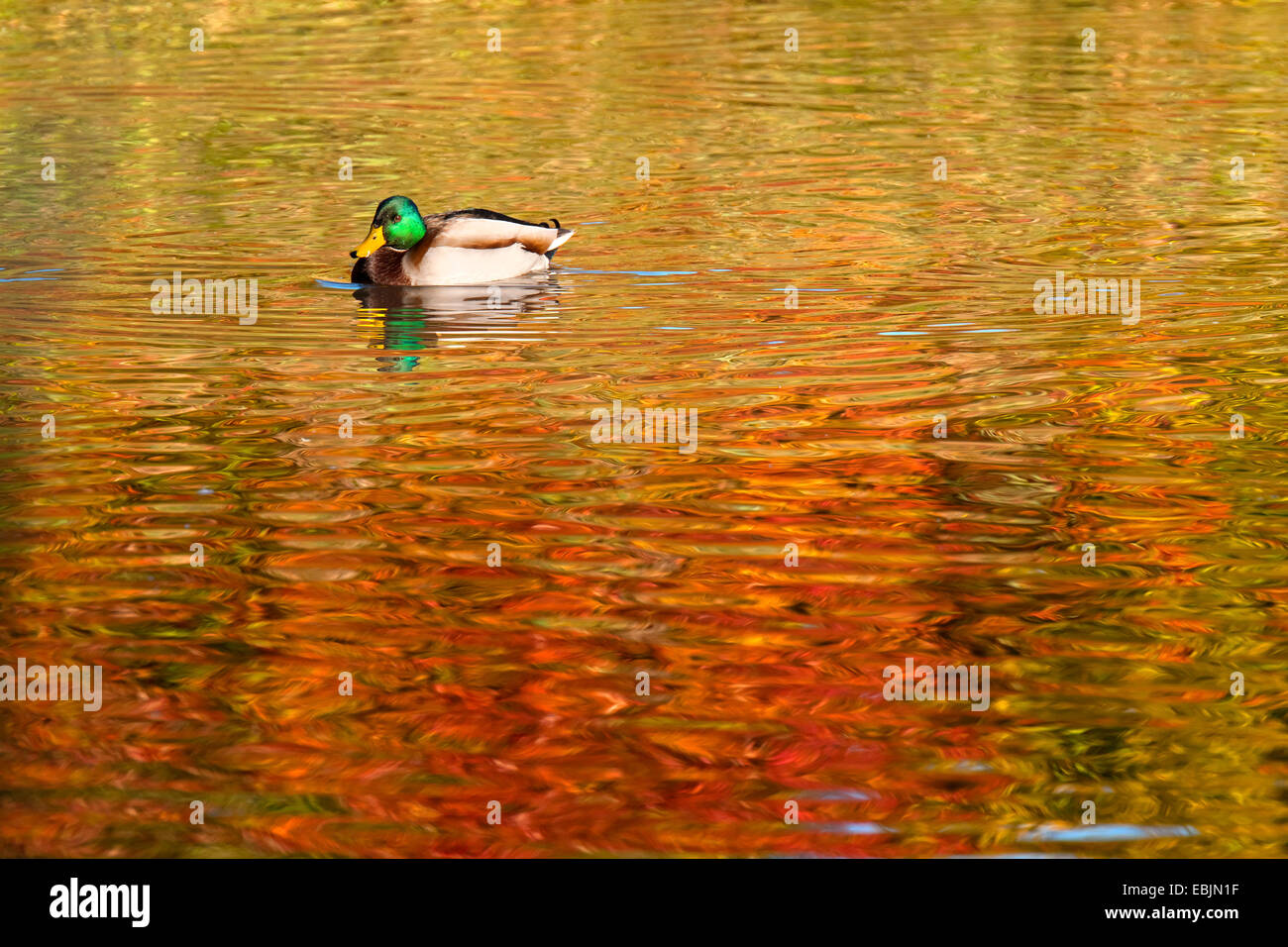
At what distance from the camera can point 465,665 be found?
6.81 metres

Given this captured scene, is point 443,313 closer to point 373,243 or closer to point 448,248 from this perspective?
point 448,248

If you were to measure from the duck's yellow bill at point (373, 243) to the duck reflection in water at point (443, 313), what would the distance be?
0.79ft

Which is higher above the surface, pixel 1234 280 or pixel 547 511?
pixel 1234 280

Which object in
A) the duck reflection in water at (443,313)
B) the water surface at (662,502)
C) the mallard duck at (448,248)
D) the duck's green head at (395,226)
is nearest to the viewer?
the water surface at (662,502)

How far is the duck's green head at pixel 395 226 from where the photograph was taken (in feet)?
43.2

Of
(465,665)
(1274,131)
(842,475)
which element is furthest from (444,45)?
(465,665)

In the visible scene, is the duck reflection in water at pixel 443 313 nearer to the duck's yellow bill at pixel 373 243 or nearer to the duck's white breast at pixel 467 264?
the duck's white breast at pixel 467 264

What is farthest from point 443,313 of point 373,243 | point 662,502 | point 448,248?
point 662,502

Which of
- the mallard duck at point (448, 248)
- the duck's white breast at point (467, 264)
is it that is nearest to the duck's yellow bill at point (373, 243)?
the mallard duck at point (448, 248)

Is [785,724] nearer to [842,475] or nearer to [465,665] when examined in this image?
[465,665]

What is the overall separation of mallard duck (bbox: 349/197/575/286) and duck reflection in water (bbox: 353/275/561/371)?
0.09 metres

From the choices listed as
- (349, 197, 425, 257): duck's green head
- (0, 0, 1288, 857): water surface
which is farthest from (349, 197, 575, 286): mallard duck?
(0, 0, 1288, 857): water surface

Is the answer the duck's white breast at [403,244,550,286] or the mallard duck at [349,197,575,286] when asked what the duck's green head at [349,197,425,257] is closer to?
the mallard duck at [349,197,575,286]

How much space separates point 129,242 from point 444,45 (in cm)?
1170
